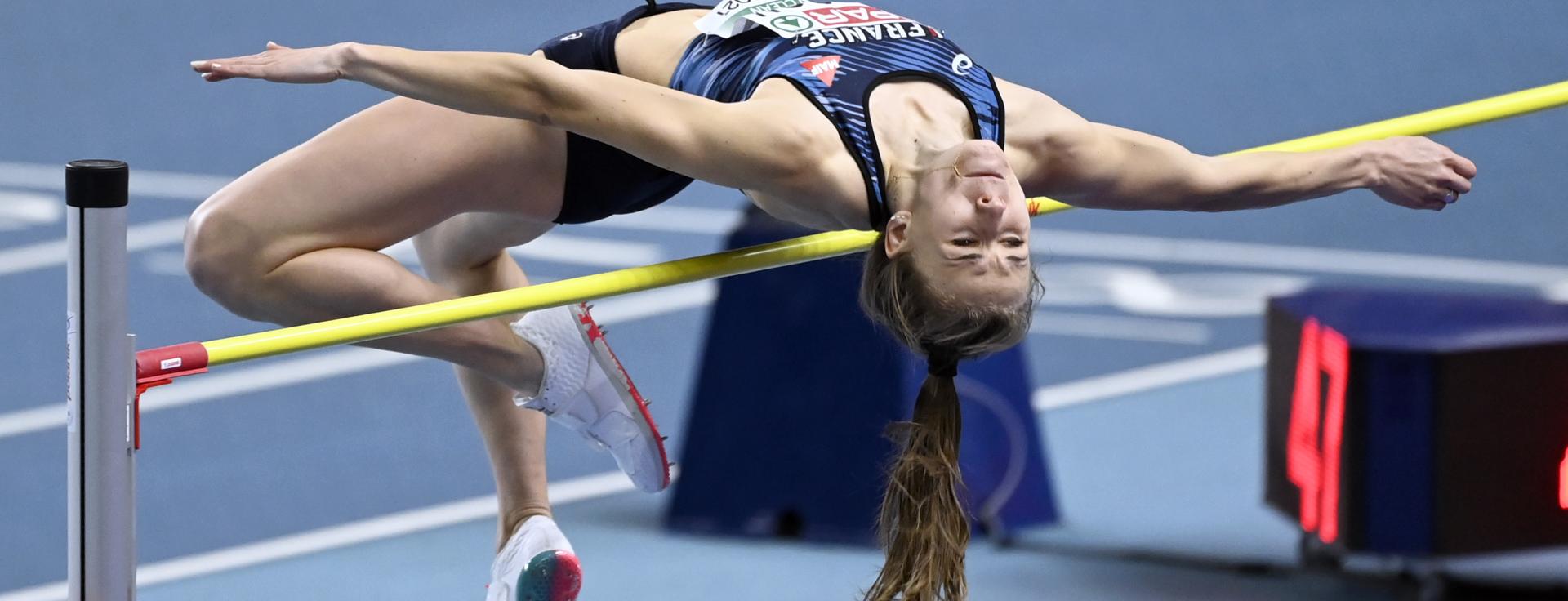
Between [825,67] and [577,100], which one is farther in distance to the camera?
[825,67]

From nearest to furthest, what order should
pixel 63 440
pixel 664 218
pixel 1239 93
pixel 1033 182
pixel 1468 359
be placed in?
pixel 1033 182 → pixel 1468 359 → pixel 63 440 → pixel 664 218 → pixel 1239 93

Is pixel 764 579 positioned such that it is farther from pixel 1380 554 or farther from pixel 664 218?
pixel 664 218

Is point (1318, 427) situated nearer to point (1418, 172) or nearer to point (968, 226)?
point (1418, 172)

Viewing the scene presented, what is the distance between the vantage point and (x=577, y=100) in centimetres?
260

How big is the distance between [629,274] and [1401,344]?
6.74 ft

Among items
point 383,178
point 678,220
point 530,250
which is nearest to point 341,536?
point 530,250

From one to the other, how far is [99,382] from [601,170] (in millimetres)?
922

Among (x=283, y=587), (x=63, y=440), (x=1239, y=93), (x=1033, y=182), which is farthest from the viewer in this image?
(x=1239, y=93)

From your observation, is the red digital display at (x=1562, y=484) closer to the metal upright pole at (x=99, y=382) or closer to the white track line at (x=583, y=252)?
the white track line at (x=583, y=252)

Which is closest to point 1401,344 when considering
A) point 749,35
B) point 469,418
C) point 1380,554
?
point 1380,554

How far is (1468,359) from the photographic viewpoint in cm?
416

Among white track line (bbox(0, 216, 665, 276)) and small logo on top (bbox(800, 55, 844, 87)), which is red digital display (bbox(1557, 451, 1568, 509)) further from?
white track line (bbox(0, 216, 665, 276))

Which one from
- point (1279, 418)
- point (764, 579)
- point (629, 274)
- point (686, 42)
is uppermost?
point (686, 42)

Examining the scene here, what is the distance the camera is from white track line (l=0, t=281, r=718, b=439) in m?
5.11
